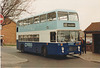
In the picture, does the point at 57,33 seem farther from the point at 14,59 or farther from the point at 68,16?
the point at 14,59

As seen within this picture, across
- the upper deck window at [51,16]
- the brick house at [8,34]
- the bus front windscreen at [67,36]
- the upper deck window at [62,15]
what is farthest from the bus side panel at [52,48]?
the brick house at [8,34]

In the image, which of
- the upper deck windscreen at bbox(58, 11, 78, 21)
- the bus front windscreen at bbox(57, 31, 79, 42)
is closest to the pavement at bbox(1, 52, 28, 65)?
the bus front windscreen at bbox(57, 31, 79, 42)

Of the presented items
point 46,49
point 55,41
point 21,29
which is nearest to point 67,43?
point 55,41

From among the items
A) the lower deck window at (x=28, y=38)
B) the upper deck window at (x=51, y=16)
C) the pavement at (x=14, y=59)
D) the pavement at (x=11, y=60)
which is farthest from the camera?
the lower deck window at (x=28, y=38)

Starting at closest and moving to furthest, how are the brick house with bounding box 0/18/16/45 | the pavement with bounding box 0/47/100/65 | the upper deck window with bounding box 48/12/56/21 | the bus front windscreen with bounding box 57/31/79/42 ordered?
1. the pavement with bounding box 0/47/100/65
2. the bus front windscreen with bounding box 57/31/79/42
3. the upper deck window with bounding box 48/12/56/21
4. the brick house with bounding box 0/18/16/45

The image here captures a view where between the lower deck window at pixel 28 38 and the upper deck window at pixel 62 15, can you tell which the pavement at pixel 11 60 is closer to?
the lower deck window at pixel 28 38

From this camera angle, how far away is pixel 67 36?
15.6 m

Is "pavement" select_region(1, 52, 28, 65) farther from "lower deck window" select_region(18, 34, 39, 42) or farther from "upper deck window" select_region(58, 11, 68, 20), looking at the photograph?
"upper deck window" select_region(58, 11, 68, 20)

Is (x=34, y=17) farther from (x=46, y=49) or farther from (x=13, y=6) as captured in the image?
(x=46, y=49)

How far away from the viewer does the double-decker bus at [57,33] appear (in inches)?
606

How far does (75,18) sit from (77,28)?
0.89 metres

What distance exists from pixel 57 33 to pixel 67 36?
2.97 feet

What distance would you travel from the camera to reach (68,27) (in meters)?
15.9

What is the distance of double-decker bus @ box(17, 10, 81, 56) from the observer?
15.4 meters
